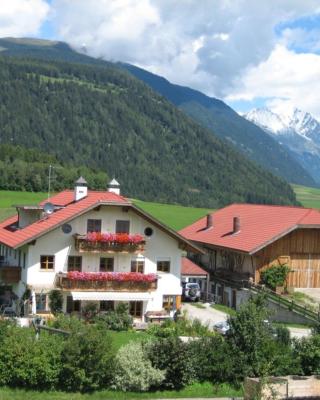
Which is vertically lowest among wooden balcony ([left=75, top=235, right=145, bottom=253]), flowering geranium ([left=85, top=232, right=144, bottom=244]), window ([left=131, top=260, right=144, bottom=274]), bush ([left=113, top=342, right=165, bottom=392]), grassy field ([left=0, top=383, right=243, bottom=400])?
grassy field ([left=0, top=383, right=243, bottom=400])

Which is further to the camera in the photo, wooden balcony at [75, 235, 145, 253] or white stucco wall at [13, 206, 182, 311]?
wooden balcony at [75, 235, 145, 253]

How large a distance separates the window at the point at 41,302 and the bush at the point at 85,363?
1622 cm

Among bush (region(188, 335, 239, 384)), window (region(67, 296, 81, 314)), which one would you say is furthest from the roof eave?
bush (region(188, 335, 239, 384))

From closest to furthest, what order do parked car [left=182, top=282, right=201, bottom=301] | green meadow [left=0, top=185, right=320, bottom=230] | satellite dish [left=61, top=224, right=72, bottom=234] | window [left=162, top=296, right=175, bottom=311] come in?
1. satellite dish [left=61, top=224, right=72, bottom=234]
2. window [left=162, top=296, right=175, bottom=311]
3. parked car [left=182, top=282, right=201, bottom=301]
4. green meadow [left=0, top=185, right=320, bottom=230]

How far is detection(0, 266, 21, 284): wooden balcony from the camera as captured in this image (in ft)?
157

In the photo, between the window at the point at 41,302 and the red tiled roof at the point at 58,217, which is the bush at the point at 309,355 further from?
the window at the point at 41,302

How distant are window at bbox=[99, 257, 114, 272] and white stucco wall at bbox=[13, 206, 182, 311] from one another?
242mm

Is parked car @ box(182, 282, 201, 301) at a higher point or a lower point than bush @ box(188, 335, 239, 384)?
higher

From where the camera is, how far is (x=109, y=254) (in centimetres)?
4903

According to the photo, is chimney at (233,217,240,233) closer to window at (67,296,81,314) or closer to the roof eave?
the roof eave

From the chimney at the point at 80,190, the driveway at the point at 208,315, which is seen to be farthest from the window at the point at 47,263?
the driveway at the point at 208,315

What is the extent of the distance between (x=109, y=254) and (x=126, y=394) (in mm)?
19140

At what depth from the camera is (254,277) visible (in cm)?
5731

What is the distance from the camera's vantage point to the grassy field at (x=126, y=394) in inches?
1151
